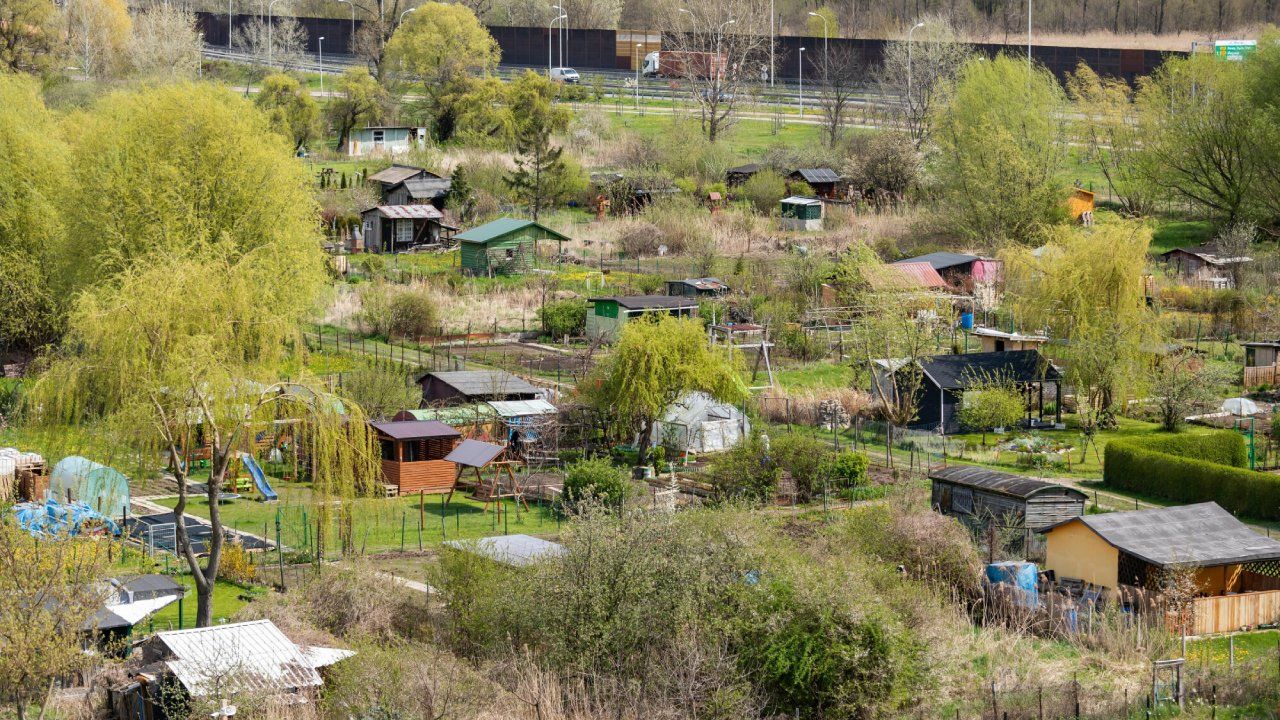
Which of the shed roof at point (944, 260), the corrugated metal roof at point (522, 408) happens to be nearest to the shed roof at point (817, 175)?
the shed roof at point (944, 260)

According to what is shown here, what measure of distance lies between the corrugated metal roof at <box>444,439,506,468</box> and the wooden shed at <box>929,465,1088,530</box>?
393 inches

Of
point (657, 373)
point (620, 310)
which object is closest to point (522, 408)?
point (657, 373)

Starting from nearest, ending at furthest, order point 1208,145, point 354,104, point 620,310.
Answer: point 620,310 < point 1208,145 < point 354,104

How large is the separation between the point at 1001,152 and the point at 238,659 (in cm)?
5292

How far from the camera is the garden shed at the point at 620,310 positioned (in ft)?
167

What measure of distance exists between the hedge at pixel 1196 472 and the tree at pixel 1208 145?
3432cm

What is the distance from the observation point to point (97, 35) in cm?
10288

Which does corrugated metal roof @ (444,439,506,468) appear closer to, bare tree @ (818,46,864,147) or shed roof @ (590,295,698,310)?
shed roof @ (590,295,698,310)

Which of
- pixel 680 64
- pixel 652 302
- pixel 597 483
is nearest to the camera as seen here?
pixel 597 483

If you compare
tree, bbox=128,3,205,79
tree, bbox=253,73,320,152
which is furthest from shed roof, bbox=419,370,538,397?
tree, bbox=128,3,205,79

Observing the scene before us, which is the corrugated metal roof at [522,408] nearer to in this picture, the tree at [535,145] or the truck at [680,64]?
the tree at [535,145]

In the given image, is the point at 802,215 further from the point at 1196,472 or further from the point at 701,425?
the point at 1196,472

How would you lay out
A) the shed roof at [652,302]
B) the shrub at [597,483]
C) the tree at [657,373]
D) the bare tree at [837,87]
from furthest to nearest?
the bare tree at [837,87]
the shed roof at [652,302]
the tree at [657,373]
the shrub at [597,483]

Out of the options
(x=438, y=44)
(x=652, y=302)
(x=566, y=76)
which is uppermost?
(x=438, y=44)
